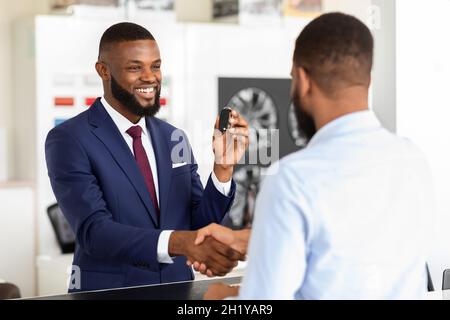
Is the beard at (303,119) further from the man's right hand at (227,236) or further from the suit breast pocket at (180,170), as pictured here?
the suit breast pocket at (180,170)

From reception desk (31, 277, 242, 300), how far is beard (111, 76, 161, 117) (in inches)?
22.2

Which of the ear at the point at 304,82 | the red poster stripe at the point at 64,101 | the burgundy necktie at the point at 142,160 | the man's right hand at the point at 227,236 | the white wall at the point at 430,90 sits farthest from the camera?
the red poster stripe at the point at 64,101

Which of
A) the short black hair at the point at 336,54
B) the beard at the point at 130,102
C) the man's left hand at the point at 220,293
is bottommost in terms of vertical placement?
the man's left hand at the point at 220,293

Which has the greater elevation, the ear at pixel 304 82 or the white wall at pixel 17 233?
the ear at pixel 304 82

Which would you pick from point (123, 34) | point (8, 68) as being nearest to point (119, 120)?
point (123, 34)

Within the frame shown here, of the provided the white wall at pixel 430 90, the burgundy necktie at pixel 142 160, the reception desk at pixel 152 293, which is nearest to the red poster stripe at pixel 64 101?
the white wall at pixel 430 90

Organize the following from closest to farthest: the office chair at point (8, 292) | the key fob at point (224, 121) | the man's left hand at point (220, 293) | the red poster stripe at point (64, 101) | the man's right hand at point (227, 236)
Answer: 1. the man's left hand at point (220, 293)
2. the man's right hand at point (227, 236)
3. the key fob at point (224, 121)
4. the office chair at point (8, 292)
5. the red poster stripe at point (64, 101)

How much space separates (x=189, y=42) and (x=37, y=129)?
119 cm

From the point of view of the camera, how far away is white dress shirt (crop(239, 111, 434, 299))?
1.46m

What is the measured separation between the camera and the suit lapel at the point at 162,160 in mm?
2656

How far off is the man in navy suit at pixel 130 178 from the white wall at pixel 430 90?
119cm

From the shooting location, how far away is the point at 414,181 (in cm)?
157

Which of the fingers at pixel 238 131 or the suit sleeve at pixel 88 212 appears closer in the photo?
the suit sleeve at pixel 88 212
